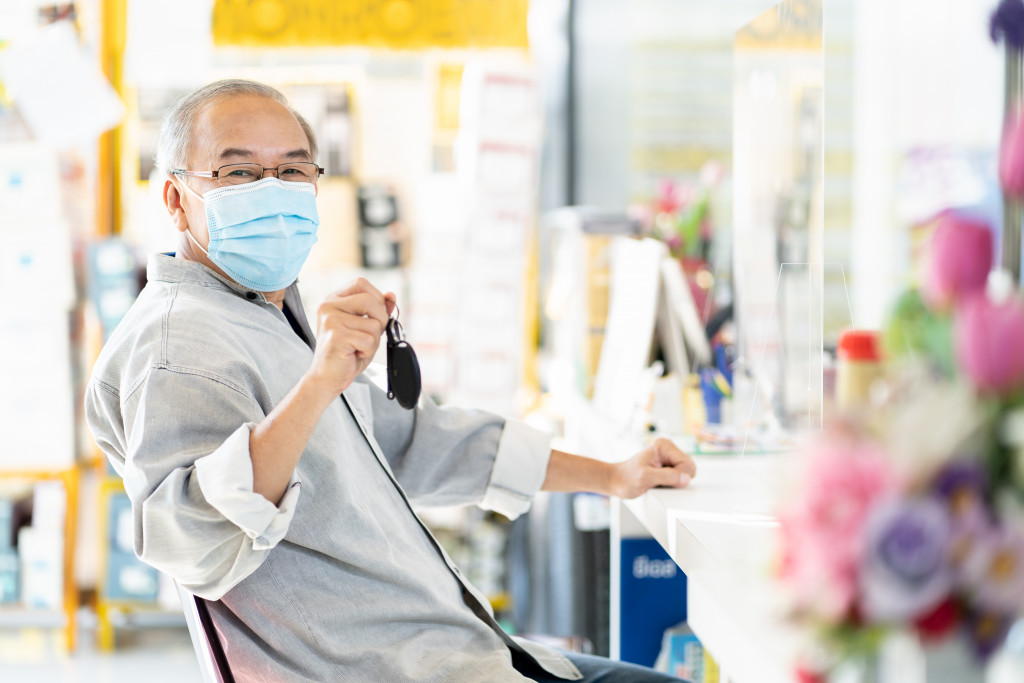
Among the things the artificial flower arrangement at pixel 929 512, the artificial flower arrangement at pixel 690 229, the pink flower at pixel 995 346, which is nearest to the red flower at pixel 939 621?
the artificial flower arrangement at pixel 929 512

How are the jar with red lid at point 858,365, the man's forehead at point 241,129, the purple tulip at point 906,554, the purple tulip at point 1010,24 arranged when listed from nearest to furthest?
the purple tulip at point 906,554, the jar with red lid at point 858,365, the purple tulip at point 1010,24, the man's forehead at point 241,129

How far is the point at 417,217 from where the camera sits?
410cm

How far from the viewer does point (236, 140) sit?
4.73 feet

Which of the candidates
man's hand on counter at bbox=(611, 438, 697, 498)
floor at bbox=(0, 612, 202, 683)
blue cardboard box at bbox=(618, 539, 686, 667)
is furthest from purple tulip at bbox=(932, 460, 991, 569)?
floor at bbox=(0, 612, 202, 683)

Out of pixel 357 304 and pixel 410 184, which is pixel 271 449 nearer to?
pixel 357 304

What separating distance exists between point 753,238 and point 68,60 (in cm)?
290

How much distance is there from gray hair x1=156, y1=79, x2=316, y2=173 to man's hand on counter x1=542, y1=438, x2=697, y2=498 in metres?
0.71

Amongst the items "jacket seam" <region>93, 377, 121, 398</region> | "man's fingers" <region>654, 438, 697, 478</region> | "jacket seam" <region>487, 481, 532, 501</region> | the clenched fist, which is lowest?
"jacket seam" <region>487, 481, 532, 501</region>

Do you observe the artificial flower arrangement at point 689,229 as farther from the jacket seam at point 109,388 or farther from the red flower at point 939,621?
the red flower at point 939,621

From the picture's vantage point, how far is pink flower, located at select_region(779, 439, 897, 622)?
62cm

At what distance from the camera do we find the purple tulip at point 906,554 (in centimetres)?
61

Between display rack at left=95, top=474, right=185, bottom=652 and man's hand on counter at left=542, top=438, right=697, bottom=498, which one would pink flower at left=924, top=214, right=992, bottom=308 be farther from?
display rack at left=95, top=474, right=185, bottom=652

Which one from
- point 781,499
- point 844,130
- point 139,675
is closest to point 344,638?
point 781,499

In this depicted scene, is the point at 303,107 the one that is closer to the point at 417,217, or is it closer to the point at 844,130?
the point at 417,217
